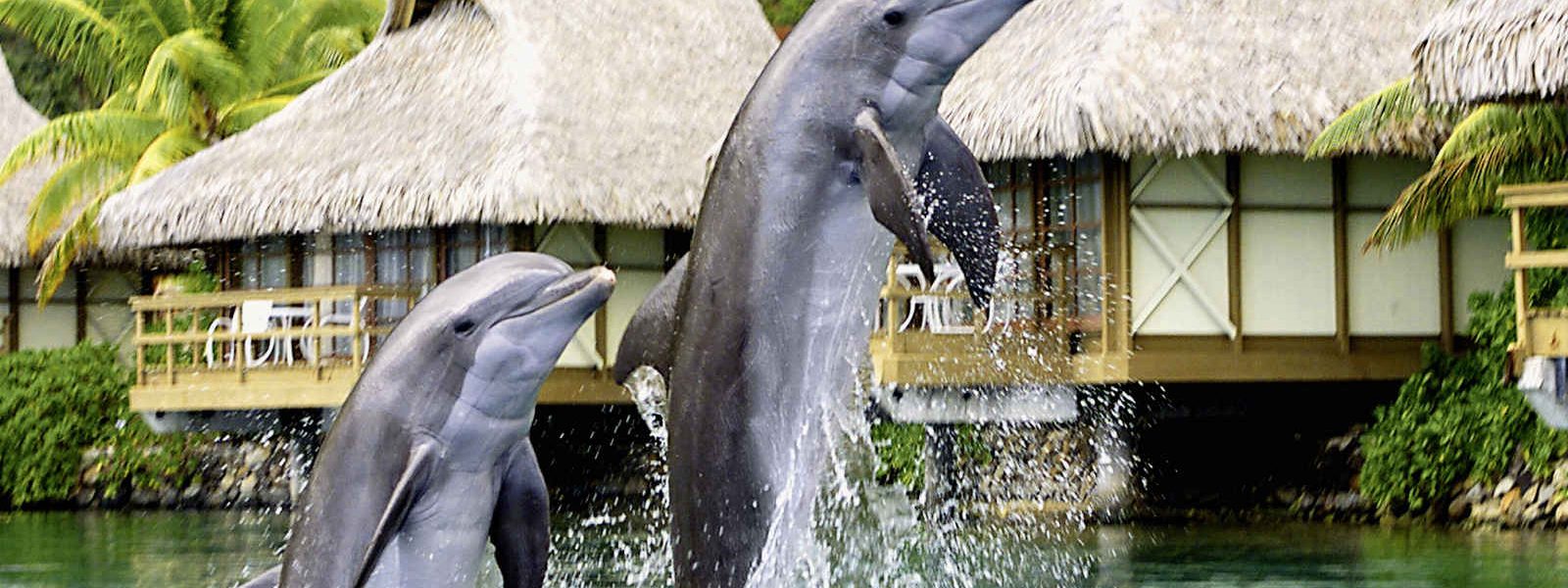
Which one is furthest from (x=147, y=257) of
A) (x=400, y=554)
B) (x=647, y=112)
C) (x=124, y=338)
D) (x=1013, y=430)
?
(x=400, y=554)

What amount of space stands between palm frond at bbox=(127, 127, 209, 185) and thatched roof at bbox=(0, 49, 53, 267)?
186cm

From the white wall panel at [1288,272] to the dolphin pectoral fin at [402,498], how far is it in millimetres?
11131

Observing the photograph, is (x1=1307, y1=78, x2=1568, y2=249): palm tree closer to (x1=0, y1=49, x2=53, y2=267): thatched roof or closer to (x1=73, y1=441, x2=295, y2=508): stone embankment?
(x1=73, y1=441, x2=295, y2=508): stone embankment

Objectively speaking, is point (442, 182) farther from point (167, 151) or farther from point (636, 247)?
point (167, 151)

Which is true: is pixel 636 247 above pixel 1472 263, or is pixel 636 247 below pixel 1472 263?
above

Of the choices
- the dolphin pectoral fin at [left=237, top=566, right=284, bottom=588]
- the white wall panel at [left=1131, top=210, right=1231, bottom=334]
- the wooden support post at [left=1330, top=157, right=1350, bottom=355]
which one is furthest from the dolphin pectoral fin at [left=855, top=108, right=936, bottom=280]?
the wooden support post at [left=1330, top=157, right=1350, bottom=355]

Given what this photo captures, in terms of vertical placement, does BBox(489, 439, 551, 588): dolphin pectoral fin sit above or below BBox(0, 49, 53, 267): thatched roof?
below

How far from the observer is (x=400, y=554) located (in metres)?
6.96

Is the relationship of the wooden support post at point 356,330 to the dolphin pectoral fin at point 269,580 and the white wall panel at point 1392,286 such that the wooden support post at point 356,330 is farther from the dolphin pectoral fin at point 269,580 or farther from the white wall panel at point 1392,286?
the dolphin pectoral fin at point 269,580

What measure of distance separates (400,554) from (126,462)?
1882 centimetres

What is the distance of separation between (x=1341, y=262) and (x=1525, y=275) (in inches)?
143

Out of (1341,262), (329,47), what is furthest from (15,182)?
(1341,262)

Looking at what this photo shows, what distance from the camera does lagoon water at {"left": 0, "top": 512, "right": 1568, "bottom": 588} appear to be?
13688mm

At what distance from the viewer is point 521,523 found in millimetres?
7023
